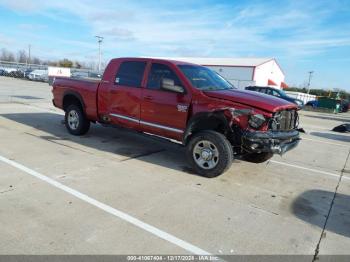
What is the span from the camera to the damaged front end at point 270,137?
5.26 m

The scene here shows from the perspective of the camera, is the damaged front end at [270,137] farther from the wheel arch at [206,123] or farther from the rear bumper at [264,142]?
the wheel arch at [206,123]

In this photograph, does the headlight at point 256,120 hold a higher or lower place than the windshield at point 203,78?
lower

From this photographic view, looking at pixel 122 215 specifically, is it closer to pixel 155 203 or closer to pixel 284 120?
pixel 155 203

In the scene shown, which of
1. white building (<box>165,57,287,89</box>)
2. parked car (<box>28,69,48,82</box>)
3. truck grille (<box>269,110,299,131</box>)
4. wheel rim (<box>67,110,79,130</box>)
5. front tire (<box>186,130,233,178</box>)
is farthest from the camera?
white building (<box>165,57,287,89</box>)

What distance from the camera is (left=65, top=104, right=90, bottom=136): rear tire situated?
7912 mm

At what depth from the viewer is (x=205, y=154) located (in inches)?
220

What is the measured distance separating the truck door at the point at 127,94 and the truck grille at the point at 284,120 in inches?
102

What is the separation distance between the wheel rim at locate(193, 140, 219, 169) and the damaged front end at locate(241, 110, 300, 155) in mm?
484

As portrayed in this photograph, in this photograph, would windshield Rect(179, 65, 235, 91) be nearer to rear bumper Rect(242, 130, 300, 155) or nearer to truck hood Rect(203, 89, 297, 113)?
truck hood Rect(203, 89, 297, 113)

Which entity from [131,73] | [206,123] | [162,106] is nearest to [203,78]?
[162,106]

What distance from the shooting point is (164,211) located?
13.7 feet

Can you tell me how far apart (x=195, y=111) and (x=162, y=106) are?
0.74m

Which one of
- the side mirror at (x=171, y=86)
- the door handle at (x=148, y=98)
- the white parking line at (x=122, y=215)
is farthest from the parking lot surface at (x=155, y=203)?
the side mirror at (x=171, y=86)

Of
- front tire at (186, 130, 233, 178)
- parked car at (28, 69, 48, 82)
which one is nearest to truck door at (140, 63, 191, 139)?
front tire at (186, 130, 233, 178)
